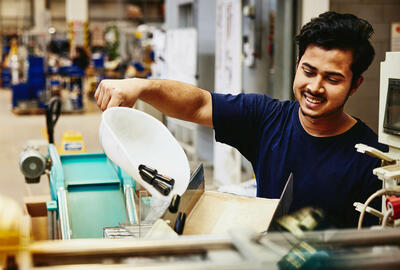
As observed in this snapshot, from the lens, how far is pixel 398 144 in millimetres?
1716

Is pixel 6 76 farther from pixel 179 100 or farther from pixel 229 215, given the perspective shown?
pixel 229 215

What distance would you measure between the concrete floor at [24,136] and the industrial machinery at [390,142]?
300 centimetres

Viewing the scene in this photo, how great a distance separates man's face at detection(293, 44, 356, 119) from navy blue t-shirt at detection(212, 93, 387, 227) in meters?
0.16

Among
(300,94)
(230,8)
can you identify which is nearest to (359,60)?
(300,94)

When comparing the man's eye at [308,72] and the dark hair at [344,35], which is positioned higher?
the dark hair at [344,35]

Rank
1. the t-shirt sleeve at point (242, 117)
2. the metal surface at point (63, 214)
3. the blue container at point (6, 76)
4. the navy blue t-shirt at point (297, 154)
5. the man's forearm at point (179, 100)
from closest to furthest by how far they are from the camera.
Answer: the navy blue t-shirt at point (297, 154)
the man's forearm at point (179, 100)
the t-shirt sleeve at point (242, 117)
the metal surface at point (63, 214)
the blue container at point (6, 76)

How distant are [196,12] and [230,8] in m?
2.16

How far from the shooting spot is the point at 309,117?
1.71 meters

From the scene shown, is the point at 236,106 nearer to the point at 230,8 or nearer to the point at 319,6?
the point at 319,6

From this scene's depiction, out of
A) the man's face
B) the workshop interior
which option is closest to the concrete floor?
the workshop interior

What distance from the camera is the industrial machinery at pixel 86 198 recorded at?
2557mm

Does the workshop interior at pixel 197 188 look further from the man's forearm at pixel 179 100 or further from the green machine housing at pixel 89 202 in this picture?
the man's forearm at pixel 179 100

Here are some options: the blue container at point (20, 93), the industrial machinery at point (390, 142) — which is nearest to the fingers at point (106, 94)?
the industrial machinery at point (390, 142)

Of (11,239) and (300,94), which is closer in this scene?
(11,239)
